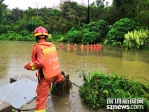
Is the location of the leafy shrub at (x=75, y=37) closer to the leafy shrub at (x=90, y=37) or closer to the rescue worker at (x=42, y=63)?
the leafy shrub at (x=90, y=37)

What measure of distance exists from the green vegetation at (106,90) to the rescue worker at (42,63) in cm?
104

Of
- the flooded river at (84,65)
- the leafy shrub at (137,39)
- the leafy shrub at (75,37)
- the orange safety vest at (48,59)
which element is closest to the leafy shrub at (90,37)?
the leafy shrub at (75,37)

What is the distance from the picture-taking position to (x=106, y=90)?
10.4ft

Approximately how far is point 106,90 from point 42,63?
1.49 meters

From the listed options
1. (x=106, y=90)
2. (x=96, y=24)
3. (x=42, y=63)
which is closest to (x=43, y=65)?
(x=42, y=63)

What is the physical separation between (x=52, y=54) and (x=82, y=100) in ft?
4.52

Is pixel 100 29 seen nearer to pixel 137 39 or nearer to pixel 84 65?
pixel 137 39

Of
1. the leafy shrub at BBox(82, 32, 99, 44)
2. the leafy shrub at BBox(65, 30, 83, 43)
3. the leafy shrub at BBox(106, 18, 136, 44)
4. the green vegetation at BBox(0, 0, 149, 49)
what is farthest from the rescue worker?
the leafy shrub at BBox(65, 30, 83, 43)

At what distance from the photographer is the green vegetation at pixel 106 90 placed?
308 cm

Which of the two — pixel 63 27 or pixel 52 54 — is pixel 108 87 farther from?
pixel 63 27

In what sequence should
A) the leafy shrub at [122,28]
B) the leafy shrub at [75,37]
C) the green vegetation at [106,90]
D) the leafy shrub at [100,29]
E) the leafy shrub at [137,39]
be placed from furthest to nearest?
1. the leafy shrub at [75,37]
2. the leafy shrub at [100,29]
3. the leafy shrub at [122,28]
4. the leafy shrub at [137,39]
5. the green vegetation at [106,90]

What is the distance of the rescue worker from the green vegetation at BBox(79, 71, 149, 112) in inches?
40.9

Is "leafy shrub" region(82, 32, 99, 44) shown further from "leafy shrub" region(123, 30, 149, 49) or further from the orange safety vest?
the orange safety vest

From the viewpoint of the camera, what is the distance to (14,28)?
30.2 meters
